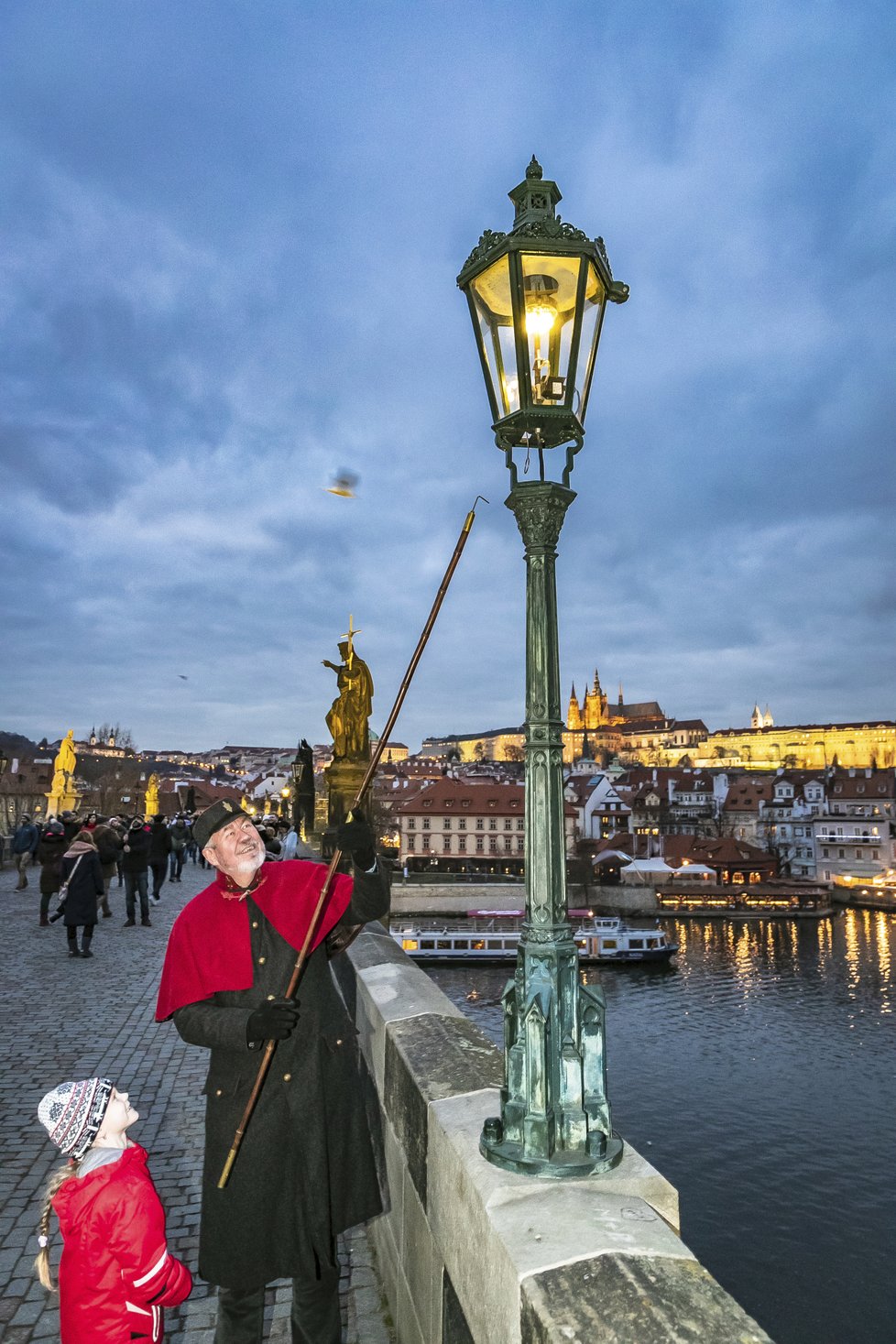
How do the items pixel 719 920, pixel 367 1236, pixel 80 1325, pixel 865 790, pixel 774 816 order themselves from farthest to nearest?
pixel 774 816
pixel 865 790
pixel 719 920
pixel 367 1236
pixel 80 1325

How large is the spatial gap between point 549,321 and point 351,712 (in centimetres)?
1181

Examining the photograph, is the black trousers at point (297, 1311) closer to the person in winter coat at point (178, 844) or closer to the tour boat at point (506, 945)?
the person in winter coat at point (178, 844)

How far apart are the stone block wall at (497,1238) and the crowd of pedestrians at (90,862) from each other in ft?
12.8

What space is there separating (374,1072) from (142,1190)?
204 centimetres

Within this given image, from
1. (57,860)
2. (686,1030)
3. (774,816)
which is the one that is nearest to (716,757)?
(774,816)

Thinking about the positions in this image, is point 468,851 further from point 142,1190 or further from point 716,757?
point 716,757

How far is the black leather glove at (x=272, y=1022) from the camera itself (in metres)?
2.79

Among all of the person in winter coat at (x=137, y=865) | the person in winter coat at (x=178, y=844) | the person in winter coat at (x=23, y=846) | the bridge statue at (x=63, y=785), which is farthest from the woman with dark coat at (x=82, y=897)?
the bridge statue at (x=63, y=785)

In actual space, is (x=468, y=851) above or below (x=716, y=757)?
below

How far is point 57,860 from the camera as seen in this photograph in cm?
1370

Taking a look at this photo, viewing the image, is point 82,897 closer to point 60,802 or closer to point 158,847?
point 158,847

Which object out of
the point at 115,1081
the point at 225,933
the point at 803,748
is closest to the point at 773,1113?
the point at 115,1081

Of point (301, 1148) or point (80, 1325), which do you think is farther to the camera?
point (301, 1148)

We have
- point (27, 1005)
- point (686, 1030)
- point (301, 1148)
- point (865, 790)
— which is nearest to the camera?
point (301, 1148)
